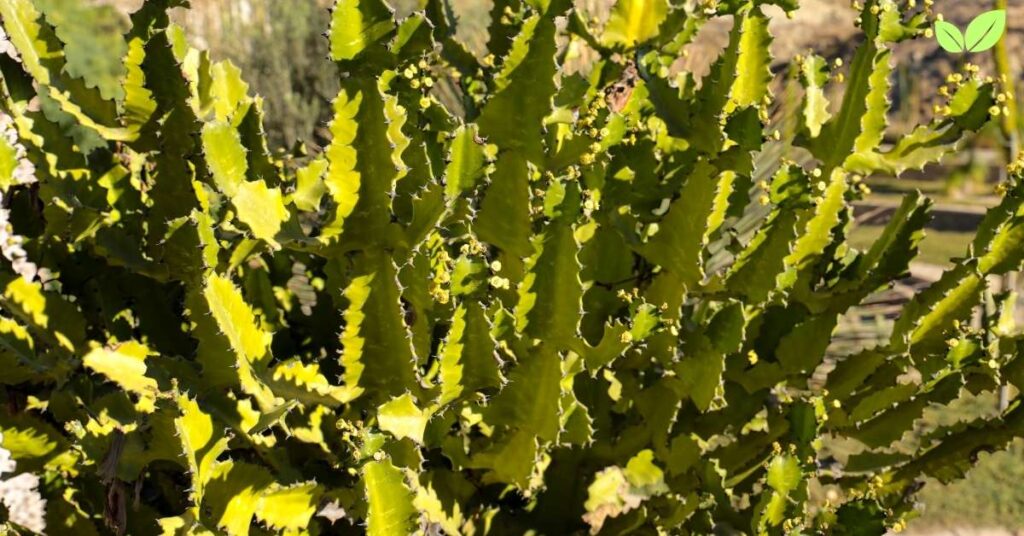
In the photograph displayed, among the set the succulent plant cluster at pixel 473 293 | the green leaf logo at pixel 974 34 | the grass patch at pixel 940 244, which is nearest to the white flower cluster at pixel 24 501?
the succulent plant cluster at pixel 473 293

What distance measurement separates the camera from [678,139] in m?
2.20

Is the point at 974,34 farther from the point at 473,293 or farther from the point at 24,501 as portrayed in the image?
Answer: the point at 24,501

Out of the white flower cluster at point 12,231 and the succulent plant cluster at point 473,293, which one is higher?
the white flower cluster at point 12,231

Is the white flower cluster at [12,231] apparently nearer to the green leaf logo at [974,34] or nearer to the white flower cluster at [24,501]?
the white flower cluster at [24,501]

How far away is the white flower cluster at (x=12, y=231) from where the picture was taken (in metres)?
2.01

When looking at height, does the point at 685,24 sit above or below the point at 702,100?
above

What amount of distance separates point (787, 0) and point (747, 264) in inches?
23.5

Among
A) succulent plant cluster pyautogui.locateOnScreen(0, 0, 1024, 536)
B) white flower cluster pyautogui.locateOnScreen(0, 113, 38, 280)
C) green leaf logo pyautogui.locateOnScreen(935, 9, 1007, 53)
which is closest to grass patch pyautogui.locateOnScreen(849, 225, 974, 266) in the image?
succulent plant cluster pyautogui.locateOnScreen(0, 0, 1024, 536)

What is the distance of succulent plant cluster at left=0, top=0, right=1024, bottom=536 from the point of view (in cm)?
175

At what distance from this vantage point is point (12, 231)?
209cm

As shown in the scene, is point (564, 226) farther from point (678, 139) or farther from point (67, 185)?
point (67, 185)

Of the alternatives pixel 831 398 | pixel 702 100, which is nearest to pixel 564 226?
pixel 702 100

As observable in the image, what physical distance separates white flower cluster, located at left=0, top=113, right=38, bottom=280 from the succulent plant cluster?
0.5 inches

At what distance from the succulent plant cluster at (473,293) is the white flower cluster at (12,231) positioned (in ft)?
0.04
